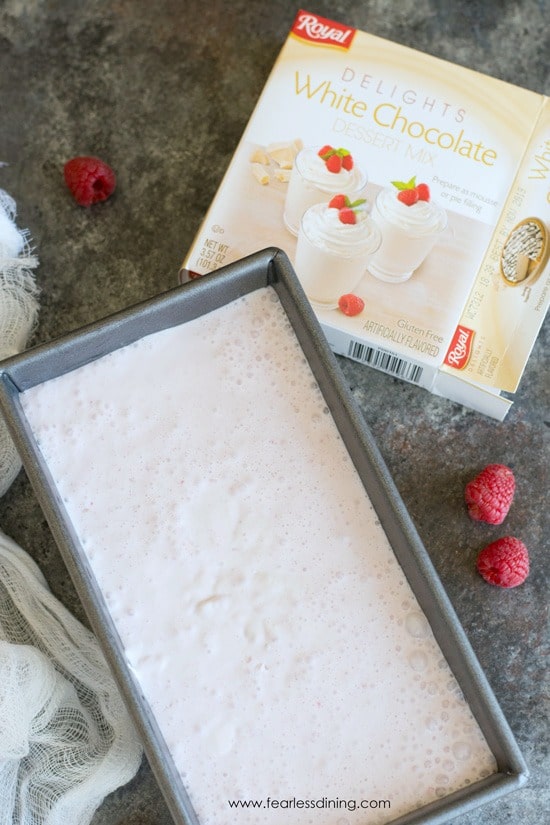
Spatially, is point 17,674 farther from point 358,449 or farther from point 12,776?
point 358,449

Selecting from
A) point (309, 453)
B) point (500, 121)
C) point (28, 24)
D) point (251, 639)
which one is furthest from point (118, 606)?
point (28, 24)

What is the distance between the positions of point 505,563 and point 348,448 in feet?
0.93

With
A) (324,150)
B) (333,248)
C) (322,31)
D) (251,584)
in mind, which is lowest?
(251,584)

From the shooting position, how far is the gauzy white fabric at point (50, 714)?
98cm

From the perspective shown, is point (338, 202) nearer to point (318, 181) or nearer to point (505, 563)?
point (318, 181)

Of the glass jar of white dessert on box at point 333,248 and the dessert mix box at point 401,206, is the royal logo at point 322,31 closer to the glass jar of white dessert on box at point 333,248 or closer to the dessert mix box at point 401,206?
the dessert mix box at point 401,206

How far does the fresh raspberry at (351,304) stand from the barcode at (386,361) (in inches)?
1.5

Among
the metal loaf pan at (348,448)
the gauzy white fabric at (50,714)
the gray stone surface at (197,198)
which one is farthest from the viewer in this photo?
the gray stone surface at (197,198)

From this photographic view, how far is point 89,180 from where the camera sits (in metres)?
1.15

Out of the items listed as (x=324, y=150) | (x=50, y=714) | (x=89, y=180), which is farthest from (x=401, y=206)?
(x=50, y=714)

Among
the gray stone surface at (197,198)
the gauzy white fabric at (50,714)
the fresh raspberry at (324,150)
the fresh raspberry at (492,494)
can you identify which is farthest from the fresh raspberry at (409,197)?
the gauzy white fabric at (50,714)

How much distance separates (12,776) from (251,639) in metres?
0.36

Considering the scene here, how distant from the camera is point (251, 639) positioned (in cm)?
88

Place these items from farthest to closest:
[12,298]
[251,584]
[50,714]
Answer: [12,298], [50,714], [251,584]
